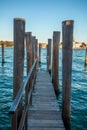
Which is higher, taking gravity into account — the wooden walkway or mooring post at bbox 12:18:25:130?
mooring post at bbox 12:18:25:130

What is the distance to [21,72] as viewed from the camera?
15.5 feet

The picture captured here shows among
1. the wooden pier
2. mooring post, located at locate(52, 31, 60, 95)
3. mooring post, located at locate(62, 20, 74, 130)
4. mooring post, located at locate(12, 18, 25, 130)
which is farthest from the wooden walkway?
mooring post, located at locate(52, 31, 60, 95)

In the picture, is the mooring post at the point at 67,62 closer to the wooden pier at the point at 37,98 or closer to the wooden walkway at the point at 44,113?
the wooden pier at the point at 37,98

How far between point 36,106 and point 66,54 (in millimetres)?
2167

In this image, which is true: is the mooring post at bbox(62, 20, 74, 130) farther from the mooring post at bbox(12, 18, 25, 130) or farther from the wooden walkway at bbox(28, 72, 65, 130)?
the mooring post at bbox(12, 18, 25, 130)

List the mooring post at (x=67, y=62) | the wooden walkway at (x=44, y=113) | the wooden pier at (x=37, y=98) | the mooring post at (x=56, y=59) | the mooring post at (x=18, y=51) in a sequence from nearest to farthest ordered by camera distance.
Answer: the wooden pier at (x=37, y=98) → the mooring post at (x=18, y=51) → the wooden walkway at (x=44, y=113) → the mooring post at (x=67, y=62) → the mooring post at (x=56, y=59)

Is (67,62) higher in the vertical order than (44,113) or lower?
higher

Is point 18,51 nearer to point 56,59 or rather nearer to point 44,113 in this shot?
point 44,113

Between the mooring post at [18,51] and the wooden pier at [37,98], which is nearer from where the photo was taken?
the wooden pier at [37,98]

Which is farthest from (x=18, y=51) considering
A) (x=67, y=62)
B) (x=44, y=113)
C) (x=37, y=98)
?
(x=37, y=98)

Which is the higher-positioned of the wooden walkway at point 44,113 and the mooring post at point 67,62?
the mooring post at point 67,62

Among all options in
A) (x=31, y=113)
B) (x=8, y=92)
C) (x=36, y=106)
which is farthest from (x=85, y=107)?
(x=8, y=92)

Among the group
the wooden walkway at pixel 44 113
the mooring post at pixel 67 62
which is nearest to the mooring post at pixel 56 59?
the wooden walkway at pixel 44 113

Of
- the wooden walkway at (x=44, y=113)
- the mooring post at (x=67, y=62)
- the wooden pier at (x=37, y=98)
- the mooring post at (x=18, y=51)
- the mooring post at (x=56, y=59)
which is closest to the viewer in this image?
the wooden pier at (x=37, y=98)
